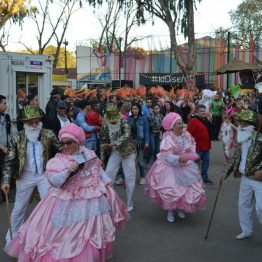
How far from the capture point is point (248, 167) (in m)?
5.16

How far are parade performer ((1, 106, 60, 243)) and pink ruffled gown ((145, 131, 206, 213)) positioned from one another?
1891 millimetres

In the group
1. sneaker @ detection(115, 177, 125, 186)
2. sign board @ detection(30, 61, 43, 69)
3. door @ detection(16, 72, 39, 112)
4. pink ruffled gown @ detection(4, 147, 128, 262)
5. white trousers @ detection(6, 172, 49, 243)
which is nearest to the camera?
pink ruffled gown @ detection(4, 147, 128, 262)

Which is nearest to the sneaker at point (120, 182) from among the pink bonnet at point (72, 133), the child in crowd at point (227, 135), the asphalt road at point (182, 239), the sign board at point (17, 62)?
the asphalt road at point (182, 239)

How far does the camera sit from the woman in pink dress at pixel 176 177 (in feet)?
19.6

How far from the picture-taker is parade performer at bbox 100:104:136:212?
6.64 m

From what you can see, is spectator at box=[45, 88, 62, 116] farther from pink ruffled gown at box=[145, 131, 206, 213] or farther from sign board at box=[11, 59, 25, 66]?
pink ruffled gown at box=[145, 131, 206, 213]

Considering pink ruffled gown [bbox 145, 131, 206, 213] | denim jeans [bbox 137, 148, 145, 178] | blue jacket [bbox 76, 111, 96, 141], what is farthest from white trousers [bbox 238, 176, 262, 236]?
blue jacket [bbox 76, 111, 96, 141]

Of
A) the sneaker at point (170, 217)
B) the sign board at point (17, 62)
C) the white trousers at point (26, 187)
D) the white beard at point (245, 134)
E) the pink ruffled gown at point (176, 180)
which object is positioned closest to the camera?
the white trousers at point (26, 187)

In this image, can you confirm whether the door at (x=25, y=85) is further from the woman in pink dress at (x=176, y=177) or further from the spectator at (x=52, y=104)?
the woman in pink dress at (x=176, y=177)

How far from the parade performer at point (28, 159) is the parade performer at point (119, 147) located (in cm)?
185

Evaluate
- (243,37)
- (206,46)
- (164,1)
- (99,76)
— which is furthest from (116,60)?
(164,1)

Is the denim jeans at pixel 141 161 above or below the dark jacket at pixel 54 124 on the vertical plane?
below

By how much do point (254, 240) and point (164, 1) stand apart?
1603 cm

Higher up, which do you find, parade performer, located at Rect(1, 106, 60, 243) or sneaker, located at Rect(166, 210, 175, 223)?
parade performer, located at Rect(1, 106, 60, 243)
